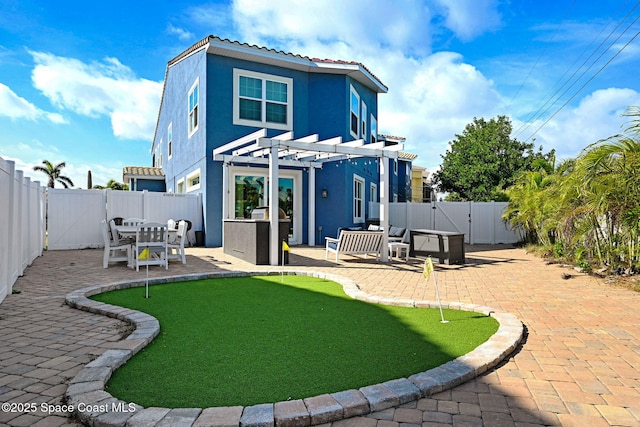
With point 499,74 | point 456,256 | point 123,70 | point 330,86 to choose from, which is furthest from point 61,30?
point 499,74

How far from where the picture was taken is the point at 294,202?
47.4 feet

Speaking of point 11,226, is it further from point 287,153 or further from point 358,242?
point 358,242

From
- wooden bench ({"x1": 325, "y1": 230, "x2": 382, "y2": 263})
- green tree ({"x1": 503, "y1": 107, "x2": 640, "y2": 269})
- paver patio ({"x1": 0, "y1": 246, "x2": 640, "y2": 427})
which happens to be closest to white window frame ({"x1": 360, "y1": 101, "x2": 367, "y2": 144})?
wooden bench ({"x1": 325, "y1": 230, "x2": 382, "y2": 263})

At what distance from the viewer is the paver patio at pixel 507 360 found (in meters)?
2.48

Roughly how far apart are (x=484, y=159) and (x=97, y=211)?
24.5 m

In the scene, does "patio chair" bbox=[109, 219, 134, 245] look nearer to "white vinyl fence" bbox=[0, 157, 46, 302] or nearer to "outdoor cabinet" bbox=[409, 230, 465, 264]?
"white vinyl fence" bbox=[0, 157, 46, 302]

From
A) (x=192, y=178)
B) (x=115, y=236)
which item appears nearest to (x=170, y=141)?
(x=192, y=178)

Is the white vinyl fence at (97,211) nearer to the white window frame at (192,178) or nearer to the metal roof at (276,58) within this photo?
the white window frame at (192,178)

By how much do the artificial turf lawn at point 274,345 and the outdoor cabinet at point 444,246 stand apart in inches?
190

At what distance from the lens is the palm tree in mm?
43250

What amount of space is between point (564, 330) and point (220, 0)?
10581 millimetres

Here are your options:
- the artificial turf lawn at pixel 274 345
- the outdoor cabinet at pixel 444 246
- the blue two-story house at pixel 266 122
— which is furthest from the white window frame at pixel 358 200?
the artificial turf lawn at pixel 274 345

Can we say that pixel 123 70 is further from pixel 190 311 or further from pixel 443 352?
pixel 443 352

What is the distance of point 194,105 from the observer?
47.7ft
